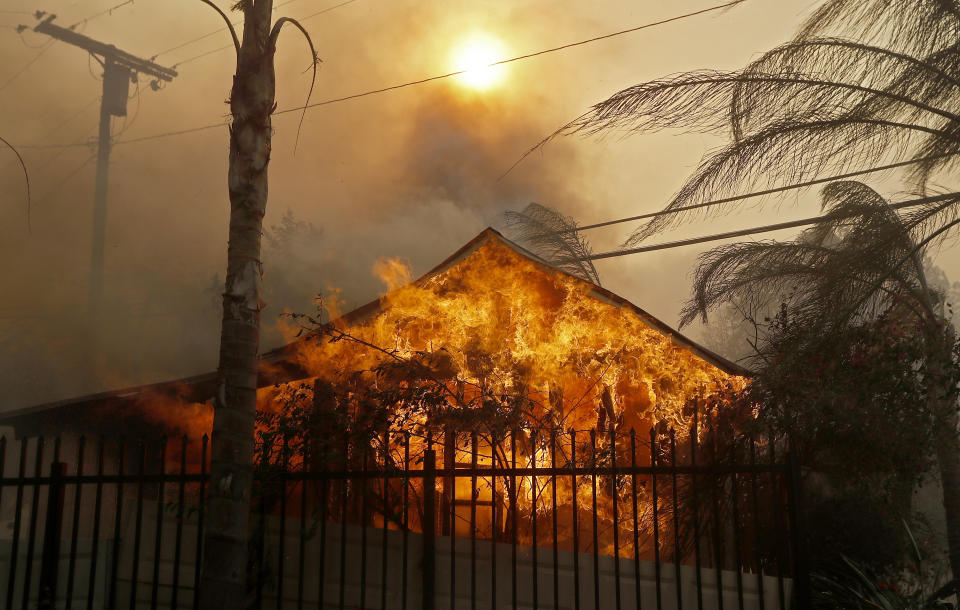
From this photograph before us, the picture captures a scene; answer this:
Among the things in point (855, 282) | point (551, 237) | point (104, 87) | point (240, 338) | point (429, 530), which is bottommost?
point (429, 530)

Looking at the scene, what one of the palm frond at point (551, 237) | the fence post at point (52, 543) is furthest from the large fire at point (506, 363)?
the palm frond at point (551, 237)

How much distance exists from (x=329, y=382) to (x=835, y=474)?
19.5ft

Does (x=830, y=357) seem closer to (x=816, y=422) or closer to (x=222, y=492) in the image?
(x=816, y=422)

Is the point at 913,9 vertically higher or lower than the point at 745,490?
higher

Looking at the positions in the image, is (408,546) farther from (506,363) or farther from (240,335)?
(506,363)

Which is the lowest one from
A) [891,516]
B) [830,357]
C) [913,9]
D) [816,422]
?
[891,516]

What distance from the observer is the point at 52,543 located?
6.69 m

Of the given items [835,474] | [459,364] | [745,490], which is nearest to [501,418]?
Result: [459,364]

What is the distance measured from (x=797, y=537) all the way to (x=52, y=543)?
19.1ft

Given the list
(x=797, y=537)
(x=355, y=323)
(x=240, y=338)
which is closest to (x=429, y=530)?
(x=240, y=338)

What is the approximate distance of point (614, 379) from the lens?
11375 millimetres

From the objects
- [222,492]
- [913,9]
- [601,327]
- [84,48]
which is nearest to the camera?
[222,492]

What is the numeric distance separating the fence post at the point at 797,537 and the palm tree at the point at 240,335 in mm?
3463

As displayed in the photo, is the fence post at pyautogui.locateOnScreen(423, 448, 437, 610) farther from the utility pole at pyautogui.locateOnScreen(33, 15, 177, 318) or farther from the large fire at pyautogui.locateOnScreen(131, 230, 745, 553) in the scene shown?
the utility pole at pyautogui.locateOnScreen(33, 15, 177, 318)
